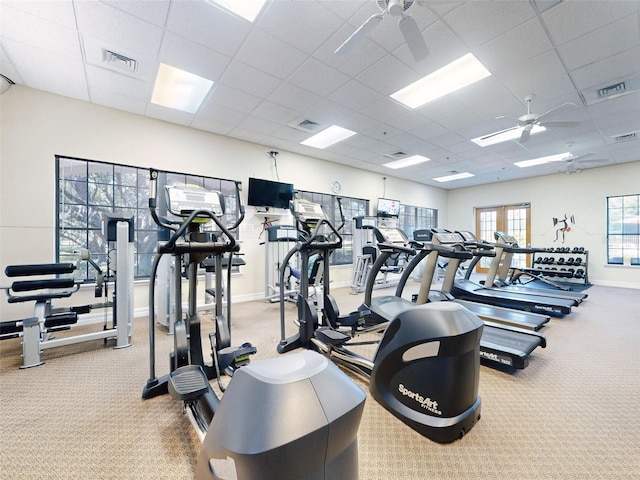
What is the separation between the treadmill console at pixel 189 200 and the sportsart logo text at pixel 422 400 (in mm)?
1720

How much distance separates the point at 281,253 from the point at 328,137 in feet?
8.10

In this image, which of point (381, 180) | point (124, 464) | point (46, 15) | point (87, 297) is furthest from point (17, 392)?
point (381, 180)

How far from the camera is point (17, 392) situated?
2137mm

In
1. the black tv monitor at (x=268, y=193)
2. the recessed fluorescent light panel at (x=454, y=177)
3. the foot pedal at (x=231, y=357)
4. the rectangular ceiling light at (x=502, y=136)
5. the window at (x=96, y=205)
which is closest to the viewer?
the foot pedal at (x=231, y=357)

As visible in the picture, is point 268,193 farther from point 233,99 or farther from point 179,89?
point 179,89

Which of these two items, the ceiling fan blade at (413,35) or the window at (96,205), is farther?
the window at (96,205)

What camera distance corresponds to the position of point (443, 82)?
140 inches

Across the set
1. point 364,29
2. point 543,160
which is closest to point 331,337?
point 364,29

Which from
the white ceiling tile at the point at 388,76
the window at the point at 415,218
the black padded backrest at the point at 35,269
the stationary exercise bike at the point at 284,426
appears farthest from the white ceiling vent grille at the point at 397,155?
the stationary exercise bike at the point at 284,426

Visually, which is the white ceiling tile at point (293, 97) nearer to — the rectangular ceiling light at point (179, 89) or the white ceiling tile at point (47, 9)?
the rectangular ceiling light at point (179, 89)

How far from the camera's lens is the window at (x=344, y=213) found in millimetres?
6906

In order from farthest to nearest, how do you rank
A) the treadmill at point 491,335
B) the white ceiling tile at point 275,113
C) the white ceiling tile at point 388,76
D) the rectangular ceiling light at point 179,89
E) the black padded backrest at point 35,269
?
the white ceiling tile at point 275,113 < the rectangular ceiling light at point 179,89 < the white ceiling tile at point 388,76 < the black padded backrest at point 35,269 < the treadmill at point 491,335

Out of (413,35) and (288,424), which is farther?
(413,35)

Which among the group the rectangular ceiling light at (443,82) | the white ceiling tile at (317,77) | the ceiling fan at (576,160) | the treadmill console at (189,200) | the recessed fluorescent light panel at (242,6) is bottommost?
the treadmill console at (189,200)
